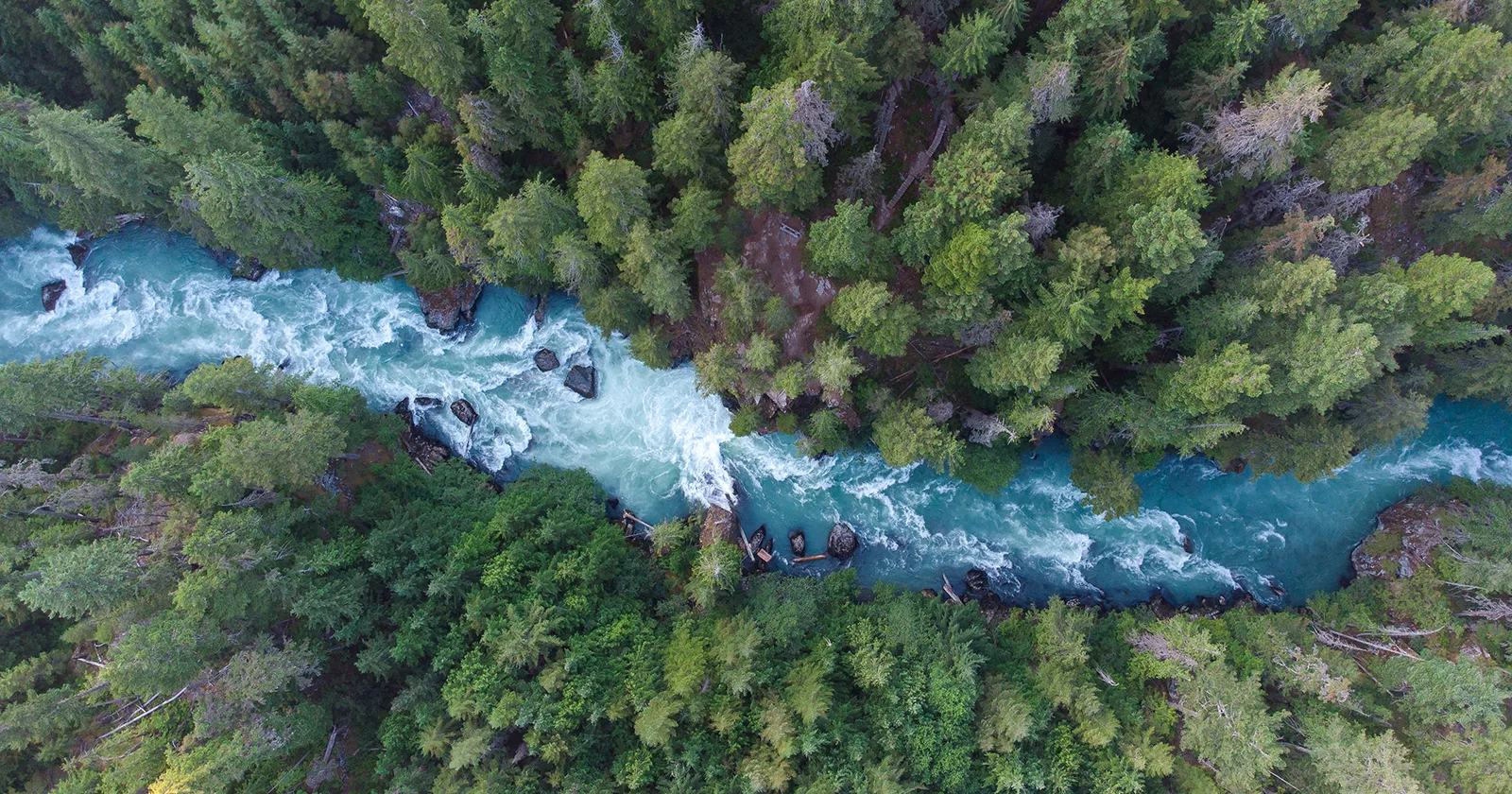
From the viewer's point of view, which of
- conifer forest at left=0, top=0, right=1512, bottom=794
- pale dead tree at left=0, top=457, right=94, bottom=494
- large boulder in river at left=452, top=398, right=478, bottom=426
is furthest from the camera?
large boulder in river at left=452, top=398, right=478, bottom=426

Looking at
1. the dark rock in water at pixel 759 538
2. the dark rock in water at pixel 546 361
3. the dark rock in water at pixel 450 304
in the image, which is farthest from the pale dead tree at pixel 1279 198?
the dark rock in water at pixel 450 304

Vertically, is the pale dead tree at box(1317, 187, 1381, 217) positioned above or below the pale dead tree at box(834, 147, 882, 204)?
above

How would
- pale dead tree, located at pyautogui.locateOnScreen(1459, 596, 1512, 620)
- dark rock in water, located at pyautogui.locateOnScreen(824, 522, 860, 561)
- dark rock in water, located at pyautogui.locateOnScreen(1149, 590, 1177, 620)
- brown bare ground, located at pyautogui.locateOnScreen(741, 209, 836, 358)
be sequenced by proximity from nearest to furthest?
pale dead tree, located at pyautogui.locateOnScreen(1459, 596, 1512, 620)
brown bare ground, located at pyautogui.locateOnScreen(741, 209, 836, 358)
dark rock in water, located at pyautogui.locateOnScreen(1149, 590, 1177, 620)
dark rock in water, located at pyautogui.locateOnScreen(824, 522, 860, 561)

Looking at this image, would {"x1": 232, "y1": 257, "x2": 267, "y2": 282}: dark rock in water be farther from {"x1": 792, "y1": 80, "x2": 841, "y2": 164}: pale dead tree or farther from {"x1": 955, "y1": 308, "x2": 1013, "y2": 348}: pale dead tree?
{"x1": 955, "y1": 308, "x2": 1013, "y2": 348}: pale dead tree

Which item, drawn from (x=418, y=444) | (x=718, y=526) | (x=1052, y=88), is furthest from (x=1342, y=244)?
(x=418, y=444)

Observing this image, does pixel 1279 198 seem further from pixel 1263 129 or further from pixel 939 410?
pixel 939 410

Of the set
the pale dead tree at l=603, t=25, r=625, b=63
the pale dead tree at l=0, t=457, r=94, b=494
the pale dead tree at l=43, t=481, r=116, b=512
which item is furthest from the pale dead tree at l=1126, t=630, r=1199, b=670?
the pale dead tree at l=0, t=457, r=94, b=494

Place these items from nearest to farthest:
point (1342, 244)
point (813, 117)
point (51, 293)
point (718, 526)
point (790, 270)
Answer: point (813, 117) < point (1342, 244) < point (790, 270) < point (718, 526) < point (51, 293)
